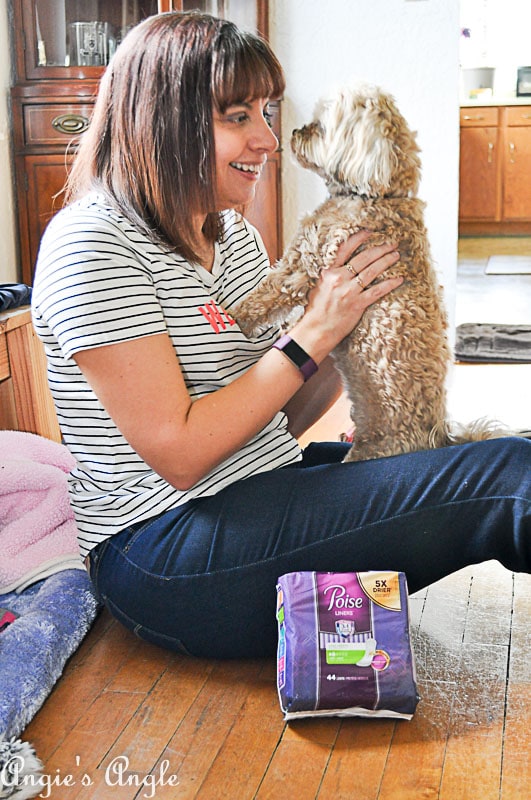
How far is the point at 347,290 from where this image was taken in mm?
1582

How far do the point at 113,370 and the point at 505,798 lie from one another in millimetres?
794

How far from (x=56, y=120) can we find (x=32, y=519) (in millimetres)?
1856

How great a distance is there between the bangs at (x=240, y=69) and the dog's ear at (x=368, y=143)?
0.15m

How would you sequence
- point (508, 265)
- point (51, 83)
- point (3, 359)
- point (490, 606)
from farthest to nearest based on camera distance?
point (508, 265)
point (51, 83)
point (3, 359)
point (490, 606)

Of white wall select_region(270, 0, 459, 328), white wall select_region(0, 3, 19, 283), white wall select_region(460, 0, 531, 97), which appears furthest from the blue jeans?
white wall select_region(460, 0, 531, 97)

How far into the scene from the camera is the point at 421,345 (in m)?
1.61

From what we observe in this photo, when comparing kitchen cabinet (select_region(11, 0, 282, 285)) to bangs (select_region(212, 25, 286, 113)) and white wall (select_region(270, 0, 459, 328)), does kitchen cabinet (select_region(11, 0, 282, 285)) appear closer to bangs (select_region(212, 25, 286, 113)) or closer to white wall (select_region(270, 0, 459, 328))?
white wall (select_region(270, 0, 459, 328))

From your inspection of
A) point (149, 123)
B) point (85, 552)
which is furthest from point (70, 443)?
point (149, 123)

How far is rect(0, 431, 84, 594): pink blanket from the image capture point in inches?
77.5

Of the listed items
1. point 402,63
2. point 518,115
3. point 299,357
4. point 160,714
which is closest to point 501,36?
point 518,115

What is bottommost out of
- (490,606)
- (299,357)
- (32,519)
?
(490,606)

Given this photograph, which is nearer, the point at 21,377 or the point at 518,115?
the point at 21,377

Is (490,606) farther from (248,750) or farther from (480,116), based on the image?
(480,116)

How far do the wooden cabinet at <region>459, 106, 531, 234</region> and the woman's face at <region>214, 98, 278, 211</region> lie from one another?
21.9ft
